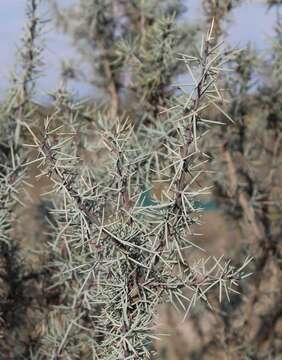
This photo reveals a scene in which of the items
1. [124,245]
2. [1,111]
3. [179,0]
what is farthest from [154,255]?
[179,0]

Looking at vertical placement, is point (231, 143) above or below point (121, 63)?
below

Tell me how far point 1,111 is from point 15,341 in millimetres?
445

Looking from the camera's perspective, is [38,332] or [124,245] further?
[38,332]

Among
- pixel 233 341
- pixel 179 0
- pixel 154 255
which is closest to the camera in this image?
pixel 154 255

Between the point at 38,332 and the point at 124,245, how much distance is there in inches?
25.2

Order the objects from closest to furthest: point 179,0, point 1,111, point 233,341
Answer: point 1,111 < point 233,341 < point 179,0

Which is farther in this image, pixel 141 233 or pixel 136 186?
pixel 136 186

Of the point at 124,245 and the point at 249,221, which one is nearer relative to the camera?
the point at 124,245

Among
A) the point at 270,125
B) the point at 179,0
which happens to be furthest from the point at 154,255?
the point at 179,0

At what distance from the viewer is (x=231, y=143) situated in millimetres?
1509

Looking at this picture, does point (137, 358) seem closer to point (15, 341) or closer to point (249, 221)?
point (15, 341)

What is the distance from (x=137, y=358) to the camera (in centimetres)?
78

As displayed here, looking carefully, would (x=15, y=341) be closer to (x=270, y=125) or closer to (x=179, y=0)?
(x=270, y=125)

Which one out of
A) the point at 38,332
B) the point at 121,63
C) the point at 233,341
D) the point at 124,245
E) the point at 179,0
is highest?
the point at 124,245
